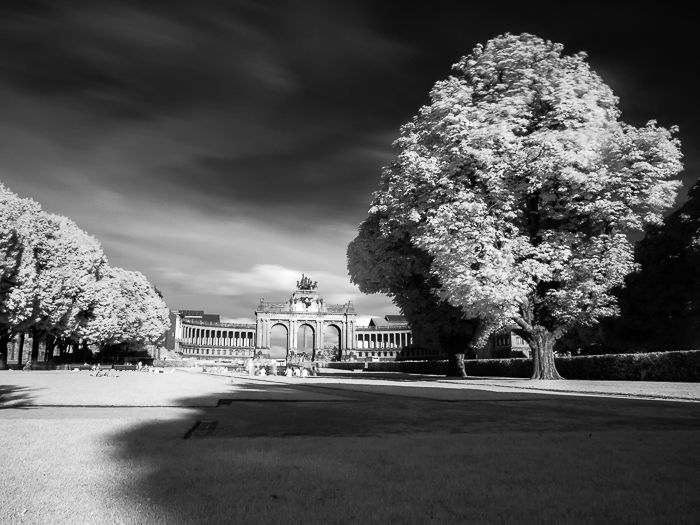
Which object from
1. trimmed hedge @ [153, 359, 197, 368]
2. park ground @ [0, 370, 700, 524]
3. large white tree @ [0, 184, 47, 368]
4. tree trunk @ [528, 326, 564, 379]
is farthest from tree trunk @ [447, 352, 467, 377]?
trimmed hedge @ [153, 359, 197, 368]

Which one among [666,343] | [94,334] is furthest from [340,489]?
[94,334]

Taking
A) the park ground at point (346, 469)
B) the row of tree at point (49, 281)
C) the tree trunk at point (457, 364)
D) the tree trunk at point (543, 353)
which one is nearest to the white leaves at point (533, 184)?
the tree trunk at point (543, 353)

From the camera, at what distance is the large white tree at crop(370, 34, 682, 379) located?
22688 mm

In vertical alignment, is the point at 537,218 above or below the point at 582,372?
above

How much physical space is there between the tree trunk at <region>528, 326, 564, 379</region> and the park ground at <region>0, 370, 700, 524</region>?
52.2 ft

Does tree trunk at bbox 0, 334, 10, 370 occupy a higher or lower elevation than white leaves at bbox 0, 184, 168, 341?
lower

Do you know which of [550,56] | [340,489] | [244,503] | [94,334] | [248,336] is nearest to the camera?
[244,503]

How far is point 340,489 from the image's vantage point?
14.9ft

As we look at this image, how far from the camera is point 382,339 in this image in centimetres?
15475

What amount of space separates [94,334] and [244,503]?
Result: 186 feet

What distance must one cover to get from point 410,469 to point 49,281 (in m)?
46.6

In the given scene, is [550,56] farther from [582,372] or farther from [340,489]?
[340,489]

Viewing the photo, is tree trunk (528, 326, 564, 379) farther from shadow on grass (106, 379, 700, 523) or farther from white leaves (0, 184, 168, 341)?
white leaves (0, 184, 168, 341)

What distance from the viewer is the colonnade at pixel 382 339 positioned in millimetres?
151875
